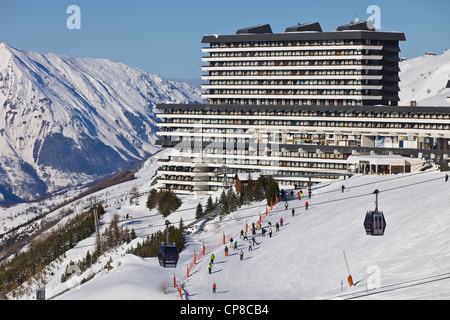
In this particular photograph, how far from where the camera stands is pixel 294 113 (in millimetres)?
180625

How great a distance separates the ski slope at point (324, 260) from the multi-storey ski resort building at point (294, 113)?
5258 cm

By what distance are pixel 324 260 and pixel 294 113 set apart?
95.1m

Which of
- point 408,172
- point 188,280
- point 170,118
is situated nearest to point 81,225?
point 170,118

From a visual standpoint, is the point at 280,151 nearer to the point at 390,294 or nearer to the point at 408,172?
the point at 408,172

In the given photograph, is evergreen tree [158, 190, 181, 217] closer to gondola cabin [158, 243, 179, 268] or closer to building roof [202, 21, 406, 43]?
building roof [202, 21, 406, 43]

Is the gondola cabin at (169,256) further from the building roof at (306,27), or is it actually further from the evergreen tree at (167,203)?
the building roof at (306,27)

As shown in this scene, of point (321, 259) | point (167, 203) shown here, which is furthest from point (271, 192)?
point (321, 259)

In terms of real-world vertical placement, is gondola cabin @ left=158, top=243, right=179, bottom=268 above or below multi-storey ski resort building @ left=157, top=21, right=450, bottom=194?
below

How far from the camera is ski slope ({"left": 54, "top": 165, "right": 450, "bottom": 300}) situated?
75.3m

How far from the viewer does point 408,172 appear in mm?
139500

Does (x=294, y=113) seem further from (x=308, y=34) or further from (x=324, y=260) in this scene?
(x=324, y=260)

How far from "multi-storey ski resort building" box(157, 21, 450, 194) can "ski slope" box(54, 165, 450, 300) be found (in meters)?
52.6

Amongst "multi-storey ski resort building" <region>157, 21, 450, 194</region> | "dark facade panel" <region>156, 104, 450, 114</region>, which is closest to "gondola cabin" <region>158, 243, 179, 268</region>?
"multi-storey ski resort building" <region>157, 21, 450, 194</region>

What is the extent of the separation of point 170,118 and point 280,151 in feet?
91.6
